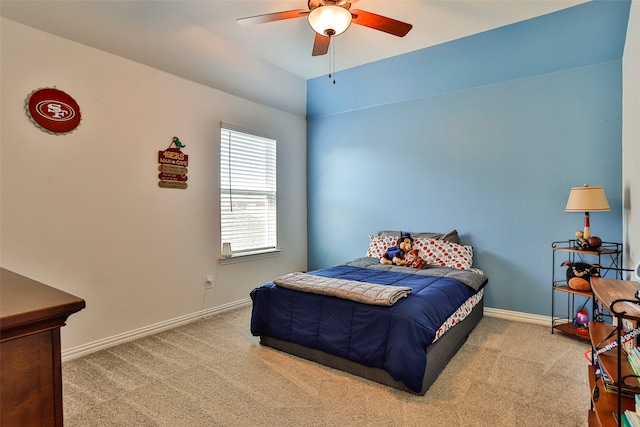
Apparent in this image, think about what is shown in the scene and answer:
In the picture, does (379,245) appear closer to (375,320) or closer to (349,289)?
(349,289)

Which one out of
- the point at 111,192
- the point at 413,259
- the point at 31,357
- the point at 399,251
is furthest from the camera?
the point at 399,251

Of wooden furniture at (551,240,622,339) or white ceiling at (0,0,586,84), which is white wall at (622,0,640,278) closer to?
wooden furniture at (551,240,622,339)

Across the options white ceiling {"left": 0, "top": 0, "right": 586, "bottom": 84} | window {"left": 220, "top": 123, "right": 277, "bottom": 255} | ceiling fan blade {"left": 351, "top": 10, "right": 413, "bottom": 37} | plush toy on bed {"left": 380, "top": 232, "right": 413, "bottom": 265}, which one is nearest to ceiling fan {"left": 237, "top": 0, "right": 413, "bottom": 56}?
ceiling fan blade {"left": 351, "top": 10, "right": 413, "bottom": 37}

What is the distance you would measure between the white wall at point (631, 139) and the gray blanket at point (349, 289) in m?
1.48

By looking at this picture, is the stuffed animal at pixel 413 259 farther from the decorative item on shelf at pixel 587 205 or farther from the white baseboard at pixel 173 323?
the decorative item on shelf at pixel 587 205

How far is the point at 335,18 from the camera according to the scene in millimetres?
2104

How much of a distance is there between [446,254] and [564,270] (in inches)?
42.2

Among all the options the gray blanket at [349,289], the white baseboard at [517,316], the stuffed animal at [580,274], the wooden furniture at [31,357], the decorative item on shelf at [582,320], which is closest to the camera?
the wooden furniture at [31,357]

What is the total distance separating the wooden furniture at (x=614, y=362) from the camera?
1.20 metres

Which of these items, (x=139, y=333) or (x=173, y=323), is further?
(x=173, y=323)

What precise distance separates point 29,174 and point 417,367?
297 cm

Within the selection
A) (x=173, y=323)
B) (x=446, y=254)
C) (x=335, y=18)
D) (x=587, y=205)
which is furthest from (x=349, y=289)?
(x=587, y=205)

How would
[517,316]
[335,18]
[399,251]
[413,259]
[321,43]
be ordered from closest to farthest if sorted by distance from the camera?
[335,18] < [321,43] < [517,316] < [413,259] < [399,251]

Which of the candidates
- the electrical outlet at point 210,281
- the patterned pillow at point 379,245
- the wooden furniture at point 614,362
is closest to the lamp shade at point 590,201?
the wooden furniture at point 614,362
